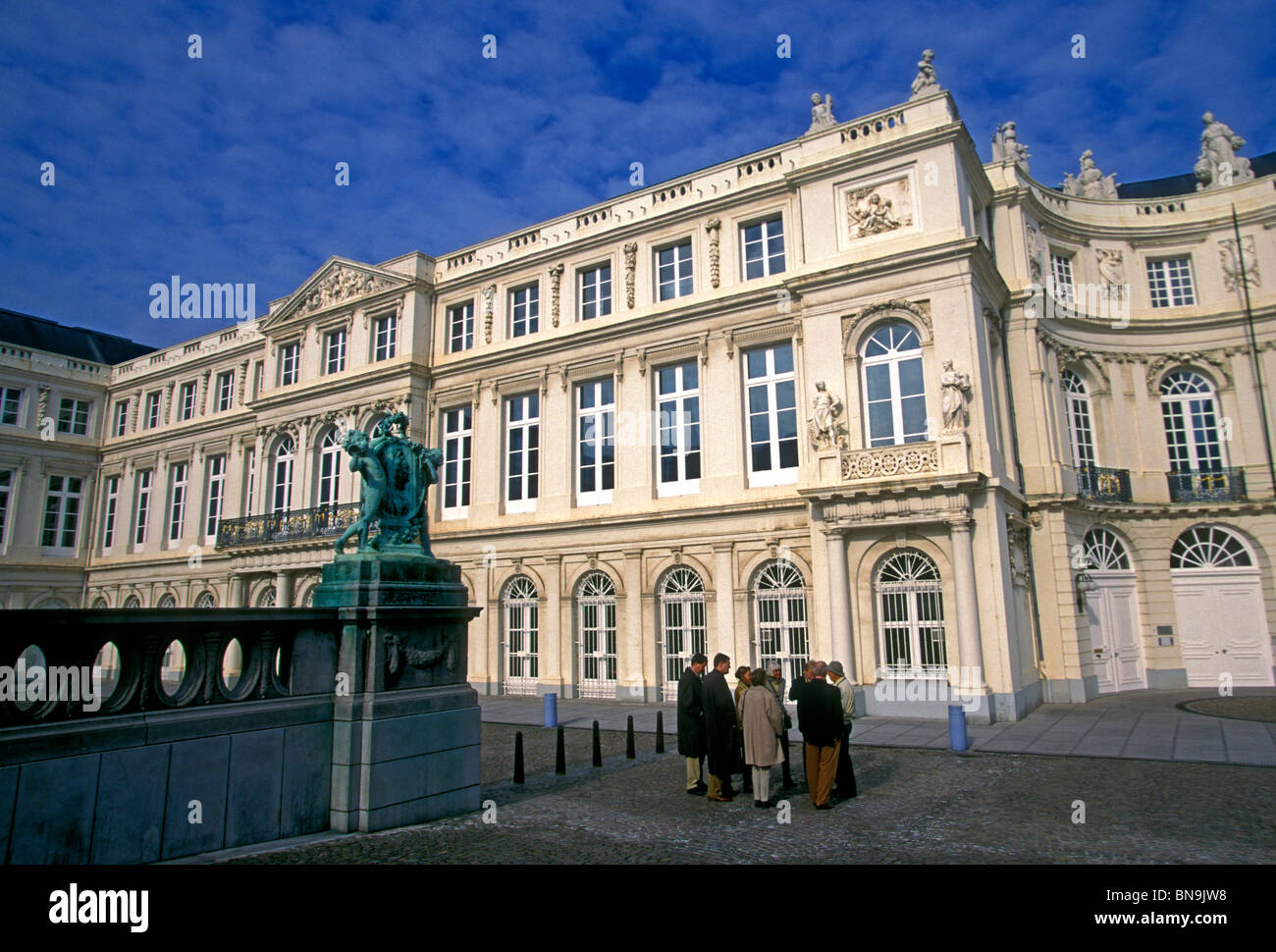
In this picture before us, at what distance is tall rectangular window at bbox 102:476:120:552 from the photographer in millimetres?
37531

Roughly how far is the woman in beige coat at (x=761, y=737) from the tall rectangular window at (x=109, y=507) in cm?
3848

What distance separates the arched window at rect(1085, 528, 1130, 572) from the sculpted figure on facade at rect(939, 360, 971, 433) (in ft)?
25.7

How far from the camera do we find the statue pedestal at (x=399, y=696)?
25.8 feet

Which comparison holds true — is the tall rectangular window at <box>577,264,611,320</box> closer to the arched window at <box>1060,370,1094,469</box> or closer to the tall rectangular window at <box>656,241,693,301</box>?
the tall rectangular window at <box>656,241,693,301</box>

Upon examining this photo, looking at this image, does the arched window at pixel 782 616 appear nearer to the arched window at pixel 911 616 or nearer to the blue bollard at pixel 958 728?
the arched window at pixel 911 616

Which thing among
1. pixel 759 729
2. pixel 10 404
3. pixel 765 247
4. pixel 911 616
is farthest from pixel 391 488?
pixel 10 404

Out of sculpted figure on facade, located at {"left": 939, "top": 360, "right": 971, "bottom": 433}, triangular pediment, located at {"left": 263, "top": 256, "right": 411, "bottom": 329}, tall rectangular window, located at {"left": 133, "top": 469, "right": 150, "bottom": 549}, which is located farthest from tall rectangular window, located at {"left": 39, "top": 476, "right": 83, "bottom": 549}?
sculpted figure on facade, located at {"left": 939, "top": 360, "right": 971, "bottom": 433}

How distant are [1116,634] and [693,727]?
17.4 meters

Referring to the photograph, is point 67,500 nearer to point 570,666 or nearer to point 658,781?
point 570,666

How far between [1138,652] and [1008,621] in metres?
9.01

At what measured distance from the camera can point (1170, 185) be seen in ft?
95.0

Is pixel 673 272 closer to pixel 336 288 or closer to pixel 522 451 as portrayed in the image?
pixel 522 451

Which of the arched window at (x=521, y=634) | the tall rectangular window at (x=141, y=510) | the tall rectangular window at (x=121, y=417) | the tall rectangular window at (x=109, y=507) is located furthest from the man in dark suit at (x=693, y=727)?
the tall rectangular window at (x=121, y=417)

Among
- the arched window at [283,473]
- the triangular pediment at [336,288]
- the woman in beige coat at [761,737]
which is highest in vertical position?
the triangular pediment at [336,288]
